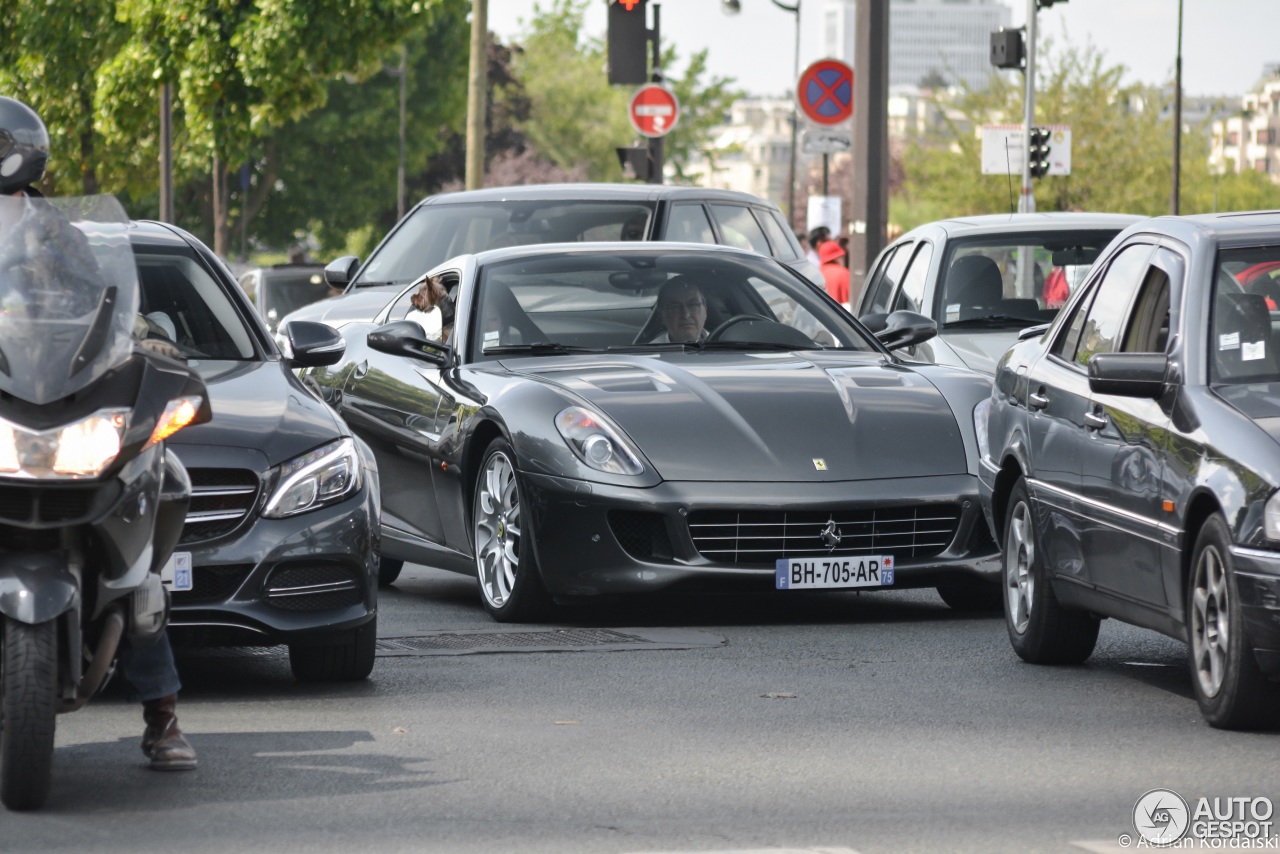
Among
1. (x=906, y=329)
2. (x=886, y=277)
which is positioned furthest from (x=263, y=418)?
(x=886, y=277)

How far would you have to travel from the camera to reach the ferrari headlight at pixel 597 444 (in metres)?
9.33

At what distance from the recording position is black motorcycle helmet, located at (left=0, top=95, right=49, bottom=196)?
20.3 ft

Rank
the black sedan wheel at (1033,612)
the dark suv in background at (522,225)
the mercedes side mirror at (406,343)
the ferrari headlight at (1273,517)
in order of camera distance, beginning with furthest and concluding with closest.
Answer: the dark suv in background at (522,225) → the mercedes side mirror at (406,343) → the black sedan wheel at (1033,612) → the ferrari headlight at (1273,517)

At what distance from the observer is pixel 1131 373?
7.21 meters

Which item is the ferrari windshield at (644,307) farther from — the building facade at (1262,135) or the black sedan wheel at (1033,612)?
the building facade at (1262,135)

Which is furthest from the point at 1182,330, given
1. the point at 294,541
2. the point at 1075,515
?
the point at 294,541

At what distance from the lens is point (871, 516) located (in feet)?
31.0

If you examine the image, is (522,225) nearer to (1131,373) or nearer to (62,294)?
(1131,373)

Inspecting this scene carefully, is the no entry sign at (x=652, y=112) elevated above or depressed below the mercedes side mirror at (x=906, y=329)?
above

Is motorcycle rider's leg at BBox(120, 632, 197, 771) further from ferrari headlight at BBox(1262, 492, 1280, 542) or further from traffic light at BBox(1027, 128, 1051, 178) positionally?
traffic light at BBox(1027, 128, 1051, 178)

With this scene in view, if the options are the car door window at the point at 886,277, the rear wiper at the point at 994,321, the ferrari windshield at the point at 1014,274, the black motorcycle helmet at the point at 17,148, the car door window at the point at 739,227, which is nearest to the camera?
the black motorcycle helmet at the point at 17,148

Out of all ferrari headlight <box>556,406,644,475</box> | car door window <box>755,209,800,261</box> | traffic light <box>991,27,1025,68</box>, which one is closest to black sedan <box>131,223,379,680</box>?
ferrari headlight <box>556,406,644,475</box>

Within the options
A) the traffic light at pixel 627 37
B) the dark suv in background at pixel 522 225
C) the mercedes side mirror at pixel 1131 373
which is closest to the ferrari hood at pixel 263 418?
Answer: the mercedes side mirror at pixel 1131 373

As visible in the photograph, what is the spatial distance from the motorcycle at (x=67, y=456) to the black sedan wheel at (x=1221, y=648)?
275 centimetres
